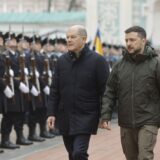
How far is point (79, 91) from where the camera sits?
7.04 m

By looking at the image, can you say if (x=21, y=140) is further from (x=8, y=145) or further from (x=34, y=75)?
(x=34, y=75)

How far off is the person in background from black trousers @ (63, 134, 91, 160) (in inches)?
10.3

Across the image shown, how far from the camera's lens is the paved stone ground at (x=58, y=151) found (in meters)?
9.92

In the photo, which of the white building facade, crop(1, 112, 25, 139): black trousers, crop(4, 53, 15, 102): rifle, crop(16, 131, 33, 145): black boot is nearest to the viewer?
crop(4, 53, 15, 102): rifle

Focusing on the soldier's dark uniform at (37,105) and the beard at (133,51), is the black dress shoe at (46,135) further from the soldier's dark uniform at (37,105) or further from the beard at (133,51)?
the beard at (133,51)

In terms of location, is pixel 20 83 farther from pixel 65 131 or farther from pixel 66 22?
pixel 66 22

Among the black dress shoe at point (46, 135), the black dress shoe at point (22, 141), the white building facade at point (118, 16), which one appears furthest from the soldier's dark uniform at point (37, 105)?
the white building facade at point (118, 16)

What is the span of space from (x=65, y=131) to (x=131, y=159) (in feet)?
2.40

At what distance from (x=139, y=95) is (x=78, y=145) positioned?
801 millimetres

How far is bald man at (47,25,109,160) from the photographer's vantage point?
23.0 feet

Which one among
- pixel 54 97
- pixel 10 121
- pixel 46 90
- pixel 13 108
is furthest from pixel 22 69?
pixel 54 97

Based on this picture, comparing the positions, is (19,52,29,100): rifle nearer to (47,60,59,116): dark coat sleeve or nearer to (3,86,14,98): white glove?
(3,86,14,98): white glove

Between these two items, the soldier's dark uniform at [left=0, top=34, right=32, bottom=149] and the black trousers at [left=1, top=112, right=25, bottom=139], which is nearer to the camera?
the soldier's dark uniform at [left=0, top=34, right=32, bottom=149]

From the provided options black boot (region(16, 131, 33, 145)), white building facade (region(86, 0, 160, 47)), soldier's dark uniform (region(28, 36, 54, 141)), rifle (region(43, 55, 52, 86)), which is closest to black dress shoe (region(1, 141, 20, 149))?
black boot (region(16, 131, 33, 145))
